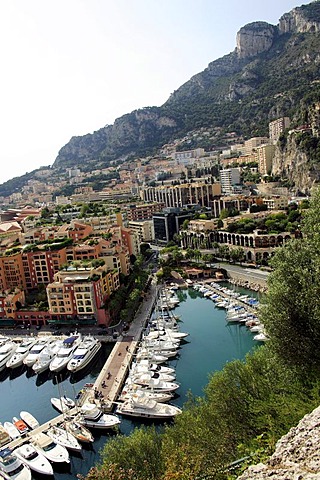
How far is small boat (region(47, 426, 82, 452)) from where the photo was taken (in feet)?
57.3

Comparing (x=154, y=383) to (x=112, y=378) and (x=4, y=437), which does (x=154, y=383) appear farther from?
(x=4, y=437)

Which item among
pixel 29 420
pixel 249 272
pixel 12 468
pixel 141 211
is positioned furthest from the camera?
pixel 141 211

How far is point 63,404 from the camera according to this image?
68.3ft

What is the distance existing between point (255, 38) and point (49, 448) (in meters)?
164

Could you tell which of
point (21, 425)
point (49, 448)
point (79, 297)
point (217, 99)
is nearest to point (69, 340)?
point (79, 297)

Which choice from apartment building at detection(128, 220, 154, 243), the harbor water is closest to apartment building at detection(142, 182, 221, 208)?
apartment building at detection(128, 220, 154, 243)

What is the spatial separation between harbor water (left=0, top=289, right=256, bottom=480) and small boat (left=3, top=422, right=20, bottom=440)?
163cm

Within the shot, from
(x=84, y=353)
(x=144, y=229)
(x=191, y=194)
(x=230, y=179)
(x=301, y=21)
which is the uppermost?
(x=301, y=21)

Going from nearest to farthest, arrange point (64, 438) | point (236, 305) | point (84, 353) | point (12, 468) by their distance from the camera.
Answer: point (12, 468) < point (64, 438) < point (84, 353) < point (236, 305)

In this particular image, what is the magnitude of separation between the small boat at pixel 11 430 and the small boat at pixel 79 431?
2318 mm

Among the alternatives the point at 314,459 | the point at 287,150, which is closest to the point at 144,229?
the point at 287,150

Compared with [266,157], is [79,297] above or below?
below

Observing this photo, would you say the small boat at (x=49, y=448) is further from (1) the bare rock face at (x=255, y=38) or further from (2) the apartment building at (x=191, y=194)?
(1) the bare rock face at (x=255, y=38)

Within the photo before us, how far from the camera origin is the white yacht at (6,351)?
88.1 feet
